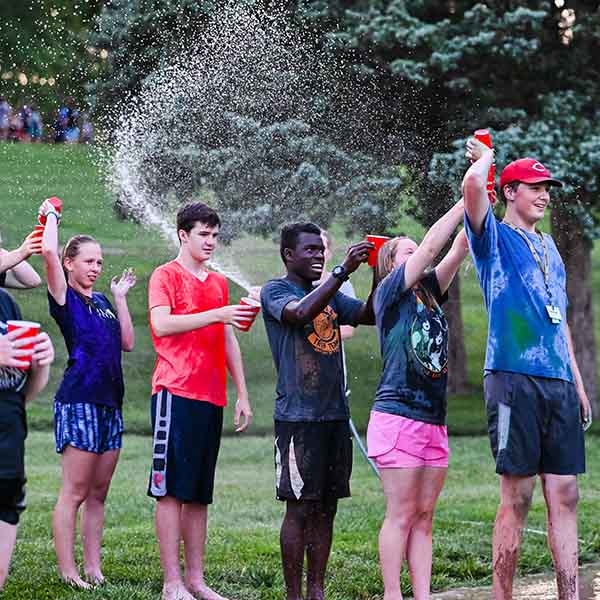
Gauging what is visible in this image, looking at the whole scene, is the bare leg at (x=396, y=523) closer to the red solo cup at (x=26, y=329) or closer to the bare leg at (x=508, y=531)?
the bare leg at (x=508, y=531)

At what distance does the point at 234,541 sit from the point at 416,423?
252cm

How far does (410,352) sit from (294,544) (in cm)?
94

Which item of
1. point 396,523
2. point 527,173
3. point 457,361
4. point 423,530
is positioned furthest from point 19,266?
point 457,361

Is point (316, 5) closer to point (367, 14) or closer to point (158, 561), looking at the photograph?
point (367, 14)

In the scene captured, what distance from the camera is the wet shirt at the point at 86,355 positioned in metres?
6.18

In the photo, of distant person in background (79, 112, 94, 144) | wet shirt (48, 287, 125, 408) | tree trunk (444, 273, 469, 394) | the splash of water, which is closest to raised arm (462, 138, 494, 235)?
wet shirt (48, 287, 125, 408)

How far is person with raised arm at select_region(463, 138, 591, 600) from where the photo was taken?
5.22 meters

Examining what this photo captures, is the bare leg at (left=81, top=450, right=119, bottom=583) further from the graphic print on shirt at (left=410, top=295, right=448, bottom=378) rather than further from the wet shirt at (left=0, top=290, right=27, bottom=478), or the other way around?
the graphic print on shirt at (left=410, top=295, right=448, bottom=378)

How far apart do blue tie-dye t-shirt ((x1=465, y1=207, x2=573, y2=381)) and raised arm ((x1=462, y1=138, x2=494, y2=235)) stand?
0.15 ft

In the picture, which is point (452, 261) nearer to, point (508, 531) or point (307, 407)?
point (307, 407)

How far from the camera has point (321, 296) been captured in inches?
209

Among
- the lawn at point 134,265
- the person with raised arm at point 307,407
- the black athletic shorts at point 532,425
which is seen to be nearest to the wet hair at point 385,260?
the person with raised arm at point 307,407

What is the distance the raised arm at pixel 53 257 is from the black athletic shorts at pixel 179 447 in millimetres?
669

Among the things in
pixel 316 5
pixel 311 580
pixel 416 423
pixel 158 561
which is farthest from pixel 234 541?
pixel 316 5
